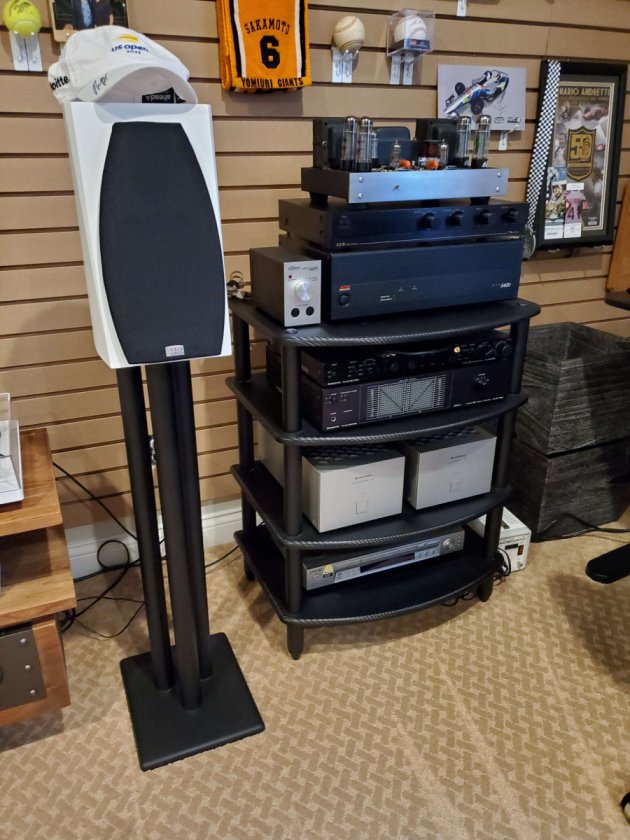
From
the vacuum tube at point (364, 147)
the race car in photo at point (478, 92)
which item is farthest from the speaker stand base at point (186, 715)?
the race car in photo at point (478, 92)

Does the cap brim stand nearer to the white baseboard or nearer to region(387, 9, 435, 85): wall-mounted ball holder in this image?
region(387, 9, 435, 85): wall-mounted ball holder

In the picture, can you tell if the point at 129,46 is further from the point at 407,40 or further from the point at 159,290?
the point at 407,40

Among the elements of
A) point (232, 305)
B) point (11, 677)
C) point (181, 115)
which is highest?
point (181, 115)

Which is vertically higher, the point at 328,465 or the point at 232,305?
the point at 232,305

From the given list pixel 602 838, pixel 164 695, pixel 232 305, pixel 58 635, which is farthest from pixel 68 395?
pixel 602 838

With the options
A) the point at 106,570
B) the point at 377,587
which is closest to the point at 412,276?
the point at 377,587

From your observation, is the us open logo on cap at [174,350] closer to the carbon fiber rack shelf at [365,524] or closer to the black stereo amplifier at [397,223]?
the carbon fiber rack shelf at [365,524]

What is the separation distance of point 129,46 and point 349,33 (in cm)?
87

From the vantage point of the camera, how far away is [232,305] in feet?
5.08

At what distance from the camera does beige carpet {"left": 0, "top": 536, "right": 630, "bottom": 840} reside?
4.00ft

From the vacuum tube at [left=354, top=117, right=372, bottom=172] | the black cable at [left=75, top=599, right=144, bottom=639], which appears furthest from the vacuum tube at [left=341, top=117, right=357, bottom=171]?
the black cable at [left=75, top=599, right=144, bottom=639]

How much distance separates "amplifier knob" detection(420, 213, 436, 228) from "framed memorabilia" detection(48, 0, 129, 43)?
816mm

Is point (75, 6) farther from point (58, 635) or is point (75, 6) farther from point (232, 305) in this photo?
point (58, 635)

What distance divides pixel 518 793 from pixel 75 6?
1.87 m
